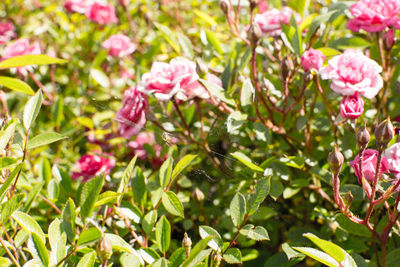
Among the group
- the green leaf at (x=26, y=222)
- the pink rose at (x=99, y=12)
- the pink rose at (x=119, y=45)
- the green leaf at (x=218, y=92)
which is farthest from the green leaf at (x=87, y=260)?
the pink rose at (x=99, y=12)

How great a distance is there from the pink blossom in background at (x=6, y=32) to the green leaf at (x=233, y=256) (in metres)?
1.68

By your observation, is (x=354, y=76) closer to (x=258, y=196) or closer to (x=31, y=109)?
(x=258, y=196)

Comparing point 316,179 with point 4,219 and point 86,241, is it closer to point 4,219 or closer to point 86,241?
point 86,241

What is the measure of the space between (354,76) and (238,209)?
1.21 ft

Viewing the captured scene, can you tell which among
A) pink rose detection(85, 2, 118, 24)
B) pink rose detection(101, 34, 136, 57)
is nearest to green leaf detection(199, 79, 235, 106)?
pink rose detection(101, 34, 136, 57)

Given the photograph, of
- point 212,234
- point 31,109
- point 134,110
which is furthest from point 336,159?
point 31,109

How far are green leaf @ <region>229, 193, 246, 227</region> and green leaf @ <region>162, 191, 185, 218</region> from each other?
10 cm

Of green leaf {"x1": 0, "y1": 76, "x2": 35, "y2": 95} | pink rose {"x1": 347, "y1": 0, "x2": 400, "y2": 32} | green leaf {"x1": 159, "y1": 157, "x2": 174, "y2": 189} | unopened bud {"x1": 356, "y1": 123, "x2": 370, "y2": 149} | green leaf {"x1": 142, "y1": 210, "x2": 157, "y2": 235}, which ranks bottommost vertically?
green leaf {"x1": 142, "y1": 210, "x2": 157, "y2": 235}

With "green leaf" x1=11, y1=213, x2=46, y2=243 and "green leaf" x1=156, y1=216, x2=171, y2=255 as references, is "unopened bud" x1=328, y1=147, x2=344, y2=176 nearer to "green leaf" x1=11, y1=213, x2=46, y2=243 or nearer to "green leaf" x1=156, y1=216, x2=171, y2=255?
"green leaf" x1=156, y1=216, x2=171, y2=255

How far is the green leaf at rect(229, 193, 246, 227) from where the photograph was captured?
2.84 feet

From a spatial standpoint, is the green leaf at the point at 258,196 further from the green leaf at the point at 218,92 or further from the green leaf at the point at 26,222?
the green leaf at the point at 26,222

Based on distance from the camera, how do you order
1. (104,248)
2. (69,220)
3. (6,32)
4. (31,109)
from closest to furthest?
(104,248) < (69,220) < (31,109) < (6,32)

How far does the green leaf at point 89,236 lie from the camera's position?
30.5 inches

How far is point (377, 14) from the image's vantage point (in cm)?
105
